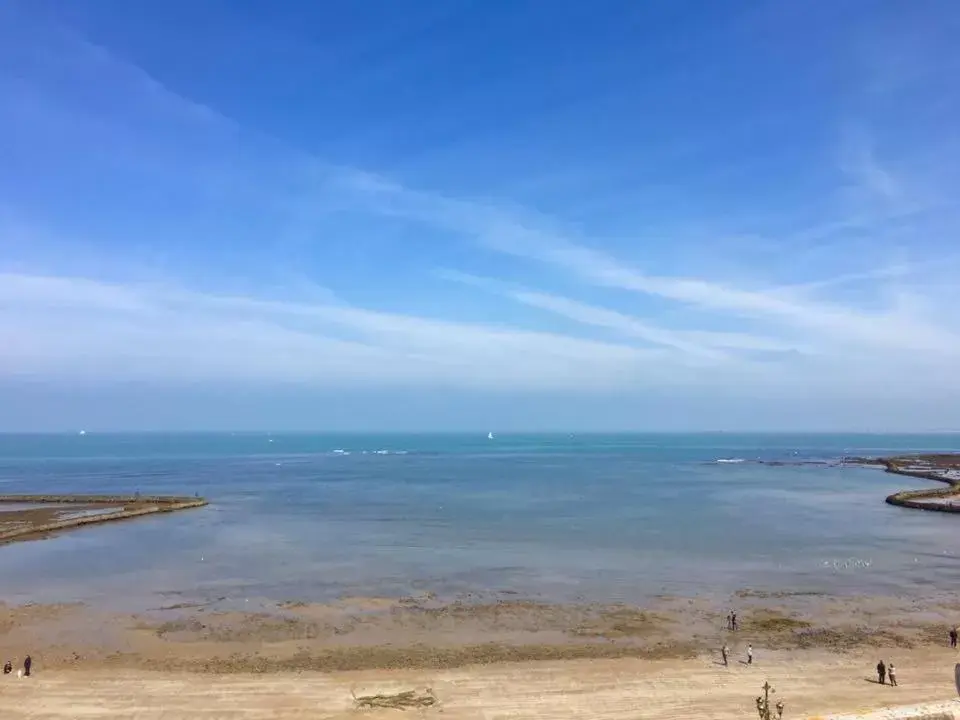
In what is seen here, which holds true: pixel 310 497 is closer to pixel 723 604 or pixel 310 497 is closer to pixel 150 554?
pixel 150 554

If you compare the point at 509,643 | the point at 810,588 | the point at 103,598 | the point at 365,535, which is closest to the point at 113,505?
the point at 365,535

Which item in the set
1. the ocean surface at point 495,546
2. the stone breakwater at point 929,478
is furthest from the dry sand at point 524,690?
the stone breakwater at point 929,478

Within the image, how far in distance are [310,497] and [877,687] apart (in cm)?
7240

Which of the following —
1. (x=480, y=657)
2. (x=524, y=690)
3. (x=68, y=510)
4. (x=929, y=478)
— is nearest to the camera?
(x=524, y=690)

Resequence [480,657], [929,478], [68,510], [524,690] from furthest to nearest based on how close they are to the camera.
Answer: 1. [929,478]
2. [68,510]
3. [480,657]
4. [524,690]

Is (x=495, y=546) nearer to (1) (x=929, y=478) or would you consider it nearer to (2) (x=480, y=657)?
(2) (x=480, y=657)

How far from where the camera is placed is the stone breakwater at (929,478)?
74188mm

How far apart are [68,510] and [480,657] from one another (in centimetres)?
6475

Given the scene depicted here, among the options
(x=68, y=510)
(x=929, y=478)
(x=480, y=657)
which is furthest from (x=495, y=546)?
(x=929, y=478)

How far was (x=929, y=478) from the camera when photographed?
106 meters

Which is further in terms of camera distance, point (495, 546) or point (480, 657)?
point (495, 546)

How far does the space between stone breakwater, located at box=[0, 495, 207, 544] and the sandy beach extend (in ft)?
103

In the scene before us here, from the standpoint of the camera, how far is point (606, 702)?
21938 mm

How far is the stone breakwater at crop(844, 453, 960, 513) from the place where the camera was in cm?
7419
